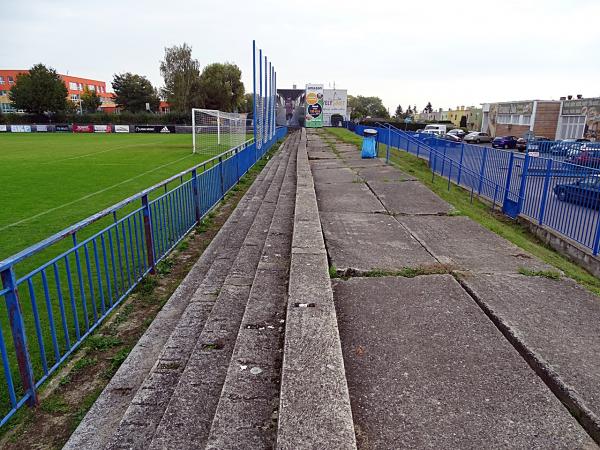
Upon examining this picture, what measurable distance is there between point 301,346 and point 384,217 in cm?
532

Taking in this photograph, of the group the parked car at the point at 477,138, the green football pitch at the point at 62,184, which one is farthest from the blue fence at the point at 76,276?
the parked car at the point at 477,138

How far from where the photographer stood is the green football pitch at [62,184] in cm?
850

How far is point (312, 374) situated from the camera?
8.76 feet

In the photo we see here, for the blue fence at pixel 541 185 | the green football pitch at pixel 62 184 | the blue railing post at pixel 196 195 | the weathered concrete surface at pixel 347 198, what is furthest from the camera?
the weathered concrete surface at pixel 347 198

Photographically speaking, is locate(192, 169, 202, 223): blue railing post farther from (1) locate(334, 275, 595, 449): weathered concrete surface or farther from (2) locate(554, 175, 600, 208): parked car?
(2) locate(554, 175, 600, 208): parked car

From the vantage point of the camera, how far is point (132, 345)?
3.81 metres

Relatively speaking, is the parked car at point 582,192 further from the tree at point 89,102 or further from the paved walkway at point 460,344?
the tree at point 89,102

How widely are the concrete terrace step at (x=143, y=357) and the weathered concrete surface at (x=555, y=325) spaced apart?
2966 millimetres

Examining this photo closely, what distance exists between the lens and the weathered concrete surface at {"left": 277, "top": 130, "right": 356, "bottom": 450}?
2160 millimetres

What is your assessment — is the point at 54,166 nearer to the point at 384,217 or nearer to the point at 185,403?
the point at 384,217

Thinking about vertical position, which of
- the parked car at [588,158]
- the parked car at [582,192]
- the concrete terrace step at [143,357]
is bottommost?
the concrete terrace step at [143,357]

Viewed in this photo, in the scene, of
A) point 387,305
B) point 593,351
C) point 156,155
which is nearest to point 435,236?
point 387,305

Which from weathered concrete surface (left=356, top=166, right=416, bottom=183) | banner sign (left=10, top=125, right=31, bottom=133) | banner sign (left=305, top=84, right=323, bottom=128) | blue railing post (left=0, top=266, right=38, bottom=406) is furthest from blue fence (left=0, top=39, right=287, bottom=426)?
banner sign (left=10, top=125, right=31, bottom=133)

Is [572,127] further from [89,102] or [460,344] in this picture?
[89,102]
